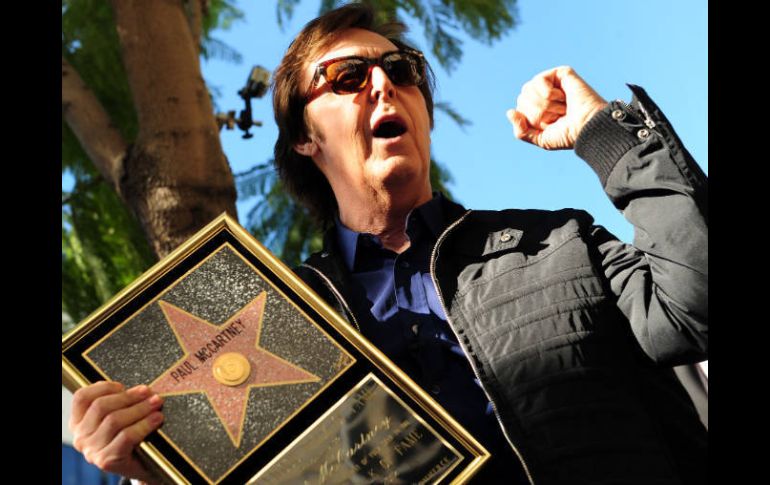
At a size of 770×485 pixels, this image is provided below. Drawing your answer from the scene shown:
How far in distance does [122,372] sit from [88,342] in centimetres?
10

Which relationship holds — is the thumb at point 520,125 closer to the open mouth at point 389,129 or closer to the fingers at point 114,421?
the open mouth at point 389,129

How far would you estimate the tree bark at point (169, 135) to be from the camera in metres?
3.27

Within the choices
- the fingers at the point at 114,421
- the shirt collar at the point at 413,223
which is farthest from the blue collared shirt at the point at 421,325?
the fingers at the point at 114,421

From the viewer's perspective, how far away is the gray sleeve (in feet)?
6.17

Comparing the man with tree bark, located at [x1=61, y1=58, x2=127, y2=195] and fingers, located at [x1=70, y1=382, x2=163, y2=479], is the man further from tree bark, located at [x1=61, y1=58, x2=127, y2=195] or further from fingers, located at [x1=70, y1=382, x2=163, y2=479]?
tree bark, located at [x1=61, y1=58, x2=127, y2=195]

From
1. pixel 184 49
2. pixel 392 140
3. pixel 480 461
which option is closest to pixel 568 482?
pixel 480 461

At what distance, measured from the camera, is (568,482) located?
1.86 meters

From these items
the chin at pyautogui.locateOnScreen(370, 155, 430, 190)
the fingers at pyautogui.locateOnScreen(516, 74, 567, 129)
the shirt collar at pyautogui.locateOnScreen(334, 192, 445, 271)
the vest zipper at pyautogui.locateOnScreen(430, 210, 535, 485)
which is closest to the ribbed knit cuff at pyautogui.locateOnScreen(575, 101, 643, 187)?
the fingers at pyautogui.locateOnScreen(516, 74, 567, 129)

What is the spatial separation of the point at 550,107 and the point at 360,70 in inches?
29.5

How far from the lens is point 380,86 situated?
8.91 feet

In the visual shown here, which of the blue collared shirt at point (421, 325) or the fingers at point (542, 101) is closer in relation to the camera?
the blue collared shirt at point (421, 325)

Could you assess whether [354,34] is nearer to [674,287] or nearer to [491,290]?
[491,290]

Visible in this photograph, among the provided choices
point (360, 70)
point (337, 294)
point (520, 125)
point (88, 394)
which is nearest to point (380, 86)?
point (360, 70)

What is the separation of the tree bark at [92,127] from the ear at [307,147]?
93 cm
